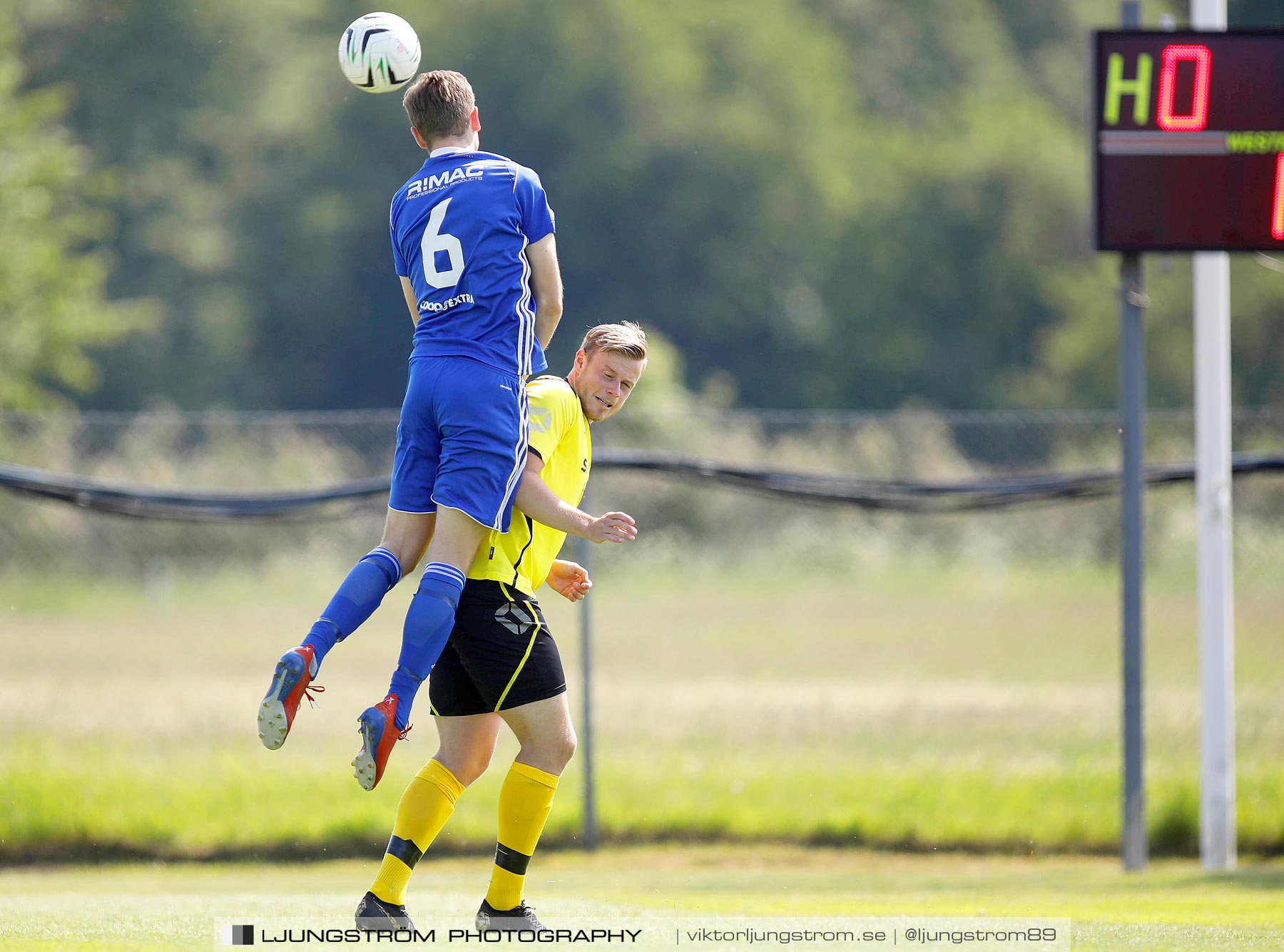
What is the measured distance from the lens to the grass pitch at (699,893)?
461 centimetres

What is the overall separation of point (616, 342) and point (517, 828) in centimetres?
156

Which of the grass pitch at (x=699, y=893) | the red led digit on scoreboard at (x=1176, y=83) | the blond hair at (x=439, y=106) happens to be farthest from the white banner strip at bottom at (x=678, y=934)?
the red led digit on scoreboard at (x=1176, y=83)

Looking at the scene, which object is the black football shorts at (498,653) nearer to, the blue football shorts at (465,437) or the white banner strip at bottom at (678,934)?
the blue football shorts at (465,437)

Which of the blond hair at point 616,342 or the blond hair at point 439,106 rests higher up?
the blond hair at point 439,106

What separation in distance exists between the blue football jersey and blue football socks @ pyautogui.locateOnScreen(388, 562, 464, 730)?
69cm

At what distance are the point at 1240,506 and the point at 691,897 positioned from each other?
9.70 m

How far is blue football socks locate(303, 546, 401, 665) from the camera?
4141 millimetres

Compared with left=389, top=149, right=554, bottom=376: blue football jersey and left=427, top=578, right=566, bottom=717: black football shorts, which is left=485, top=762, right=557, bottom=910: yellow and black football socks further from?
left=389, top=149, right=554, bottom=376: blue football jersey

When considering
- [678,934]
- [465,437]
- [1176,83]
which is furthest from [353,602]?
[1176,83]

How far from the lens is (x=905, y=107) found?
5934 cm

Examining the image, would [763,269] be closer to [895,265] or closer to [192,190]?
[895,265]

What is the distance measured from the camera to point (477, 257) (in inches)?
171

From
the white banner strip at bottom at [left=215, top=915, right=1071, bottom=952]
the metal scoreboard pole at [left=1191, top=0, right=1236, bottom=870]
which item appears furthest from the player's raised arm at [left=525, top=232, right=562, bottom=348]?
the metal scoreboard pole at [left=1191, top=0, right=1236, bottom=870]

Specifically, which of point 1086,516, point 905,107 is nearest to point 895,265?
point 905,107
